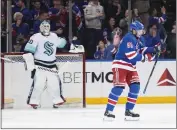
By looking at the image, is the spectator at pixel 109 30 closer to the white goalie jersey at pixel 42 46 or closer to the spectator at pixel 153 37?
the spectator at pixel 153 37

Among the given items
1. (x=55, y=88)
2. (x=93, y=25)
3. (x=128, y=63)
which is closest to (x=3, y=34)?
(x=55, y=88)

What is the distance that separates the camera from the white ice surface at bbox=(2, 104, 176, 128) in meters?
6.96

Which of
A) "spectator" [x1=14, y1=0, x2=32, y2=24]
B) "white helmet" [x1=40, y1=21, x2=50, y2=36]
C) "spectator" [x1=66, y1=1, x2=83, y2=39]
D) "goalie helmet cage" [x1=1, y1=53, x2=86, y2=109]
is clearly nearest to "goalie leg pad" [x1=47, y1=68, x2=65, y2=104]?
"goalie helmet cage" [x1=1, y1=53, x2=86, y2=109]

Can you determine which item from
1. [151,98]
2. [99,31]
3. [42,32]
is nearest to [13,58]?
[42,32]

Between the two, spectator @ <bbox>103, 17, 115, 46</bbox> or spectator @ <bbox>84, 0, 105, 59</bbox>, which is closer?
spectator @ <bbox>84, 0, 105, 59</bbox>

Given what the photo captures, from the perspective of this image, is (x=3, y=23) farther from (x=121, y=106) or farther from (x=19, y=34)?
(x=121, y=106)

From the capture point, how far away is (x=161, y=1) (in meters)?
10.9

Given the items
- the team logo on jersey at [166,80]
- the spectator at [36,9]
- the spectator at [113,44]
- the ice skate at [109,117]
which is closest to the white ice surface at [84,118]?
the ice skate at [109,117]

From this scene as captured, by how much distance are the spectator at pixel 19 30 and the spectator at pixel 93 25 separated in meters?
0.97

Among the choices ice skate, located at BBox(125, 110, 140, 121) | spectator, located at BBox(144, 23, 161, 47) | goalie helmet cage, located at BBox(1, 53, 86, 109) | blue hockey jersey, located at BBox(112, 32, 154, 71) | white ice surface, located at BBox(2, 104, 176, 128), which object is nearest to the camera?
white ice surface, located at BBox(2, 104, 176, 128)

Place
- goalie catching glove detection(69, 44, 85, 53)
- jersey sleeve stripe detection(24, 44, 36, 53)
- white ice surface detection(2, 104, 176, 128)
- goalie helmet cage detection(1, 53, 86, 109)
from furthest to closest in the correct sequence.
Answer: goalie catching glove detection(69, 44, 85, 53)
goalie helmet cage detection(1, 53, 86, 109)
jersey sleeve stripe detection(24, 44, 36, 53)
white ice surface detection(2, 104, 176, 128)

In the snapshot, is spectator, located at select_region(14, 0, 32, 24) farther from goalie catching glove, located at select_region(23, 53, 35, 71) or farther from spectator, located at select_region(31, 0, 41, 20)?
goalie catching glove, located at select_region(23, 53, 35, 71)

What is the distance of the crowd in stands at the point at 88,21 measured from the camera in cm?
1027

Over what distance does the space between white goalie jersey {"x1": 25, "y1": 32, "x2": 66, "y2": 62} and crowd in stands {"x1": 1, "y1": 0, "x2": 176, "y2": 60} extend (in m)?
0.69
